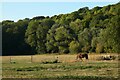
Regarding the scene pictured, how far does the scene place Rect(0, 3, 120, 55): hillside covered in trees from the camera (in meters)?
87.7

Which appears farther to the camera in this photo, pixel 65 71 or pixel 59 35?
pixel 59 35

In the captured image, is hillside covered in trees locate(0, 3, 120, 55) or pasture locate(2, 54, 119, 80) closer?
pasture locate(2, 54, 119, 80)

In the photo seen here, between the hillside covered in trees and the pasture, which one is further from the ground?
the hillside covered in trees

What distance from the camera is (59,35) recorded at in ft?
316

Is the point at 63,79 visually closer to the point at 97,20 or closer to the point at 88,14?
the point at 97,20

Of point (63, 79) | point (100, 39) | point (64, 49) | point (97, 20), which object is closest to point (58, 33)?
point (64, 49)

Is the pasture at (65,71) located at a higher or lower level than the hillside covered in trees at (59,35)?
lower

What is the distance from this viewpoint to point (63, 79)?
806 inches

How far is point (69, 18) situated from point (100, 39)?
26.7m

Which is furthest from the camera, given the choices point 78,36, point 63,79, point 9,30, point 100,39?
point 9,30

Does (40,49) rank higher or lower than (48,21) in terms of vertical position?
lower

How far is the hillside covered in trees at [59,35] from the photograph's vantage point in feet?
288

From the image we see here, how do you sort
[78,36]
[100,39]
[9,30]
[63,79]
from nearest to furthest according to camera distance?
[63,79]
[100,39]
[78,36]
[9,30]

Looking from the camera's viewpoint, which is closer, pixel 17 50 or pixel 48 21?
pixel 17 50
